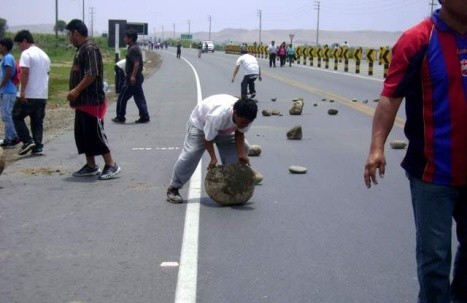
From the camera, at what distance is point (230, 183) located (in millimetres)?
7684

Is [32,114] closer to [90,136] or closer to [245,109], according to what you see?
[90,136]

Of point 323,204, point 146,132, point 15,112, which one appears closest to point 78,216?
point 323,204

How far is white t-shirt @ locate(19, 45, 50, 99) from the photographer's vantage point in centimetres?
1066

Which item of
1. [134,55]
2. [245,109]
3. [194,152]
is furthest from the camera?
[134,55]

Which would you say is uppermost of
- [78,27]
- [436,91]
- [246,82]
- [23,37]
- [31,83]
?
[78,27]

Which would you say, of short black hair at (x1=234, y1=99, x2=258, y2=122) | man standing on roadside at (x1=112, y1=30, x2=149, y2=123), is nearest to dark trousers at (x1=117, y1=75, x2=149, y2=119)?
man standing on roadside at (x1=112, y1=30, x2=149, y2=123)

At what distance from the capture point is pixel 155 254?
6.03m

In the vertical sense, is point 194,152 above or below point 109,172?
above

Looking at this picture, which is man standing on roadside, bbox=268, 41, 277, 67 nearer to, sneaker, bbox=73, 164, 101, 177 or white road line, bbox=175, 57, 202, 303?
sneaker, bbox=73, 164, 101, 177

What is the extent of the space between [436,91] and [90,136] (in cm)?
639

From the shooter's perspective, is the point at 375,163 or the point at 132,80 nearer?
the point at 375,163

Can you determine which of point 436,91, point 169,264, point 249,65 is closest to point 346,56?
point 249,65

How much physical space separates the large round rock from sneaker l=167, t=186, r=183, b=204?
0.35 m

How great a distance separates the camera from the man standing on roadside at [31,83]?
10.7 meters
